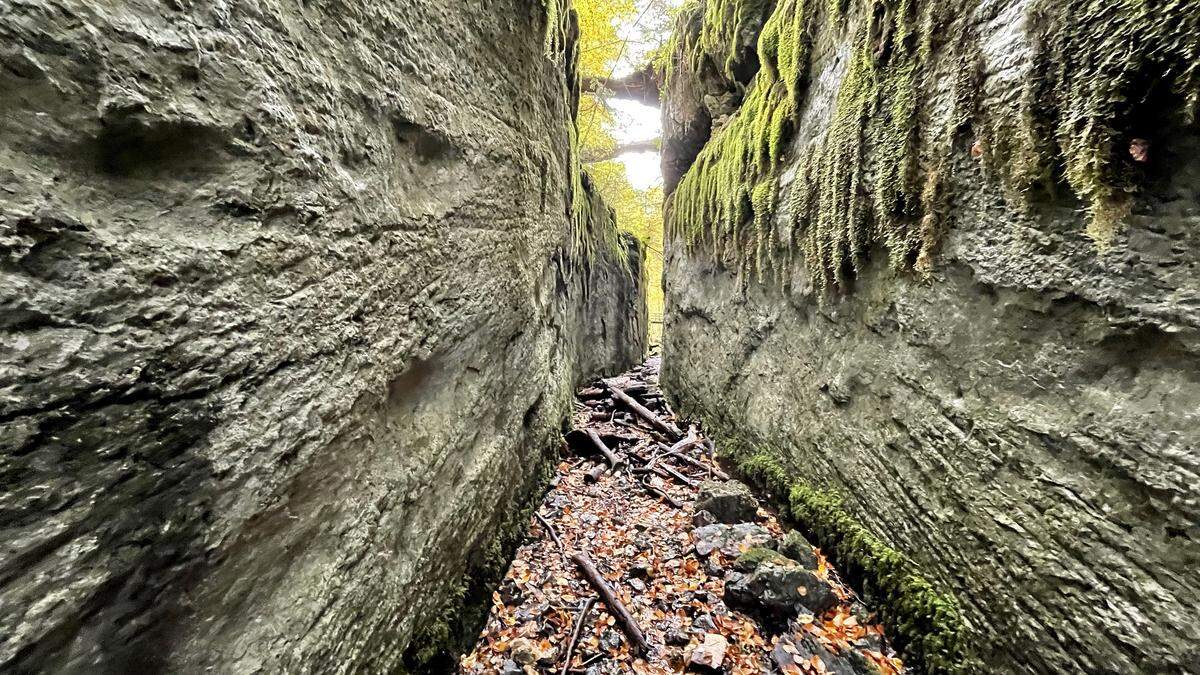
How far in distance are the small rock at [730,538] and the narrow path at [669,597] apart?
0.01 metres

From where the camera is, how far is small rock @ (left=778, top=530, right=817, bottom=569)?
3830mm

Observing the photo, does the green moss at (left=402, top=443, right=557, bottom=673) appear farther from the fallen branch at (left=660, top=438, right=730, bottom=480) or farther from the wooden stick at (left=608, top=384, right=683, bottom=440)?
Result: the wooden stick at (left=608, top=384, right=683, bottom=440)

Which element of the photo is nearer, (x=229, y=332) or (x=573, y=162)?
(x=229, y=332)

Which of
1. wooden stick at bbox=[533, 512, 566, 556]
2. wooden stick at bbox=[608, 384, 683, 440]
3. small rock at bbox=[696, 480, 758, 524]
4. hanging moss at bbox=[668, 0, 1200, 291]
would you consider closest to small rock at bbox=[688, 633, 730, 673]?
A: wooden stick at bbox=[533, 512, 566, 556]

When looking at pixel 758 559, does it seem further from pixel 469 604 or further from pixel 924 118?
pixel 924 118

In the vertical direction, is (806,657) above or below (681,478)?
above

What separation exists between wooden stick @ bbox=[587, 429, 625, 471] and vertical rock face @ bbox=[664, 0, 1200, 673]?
9.22ft

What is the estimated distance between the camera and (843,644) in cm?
306

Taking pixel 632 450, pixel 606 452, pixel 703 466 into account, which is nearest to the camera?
pixel 703 466

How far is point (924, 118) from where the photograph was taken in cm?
306

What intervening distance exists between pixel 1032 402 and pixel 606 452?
189 inches

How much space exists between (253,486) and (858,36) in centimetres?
517

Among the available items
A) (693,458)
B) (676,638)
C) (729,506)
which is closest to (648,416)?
(693,458)

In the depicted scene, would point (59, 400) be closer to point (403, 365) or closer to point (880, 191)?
point (403, 365)
